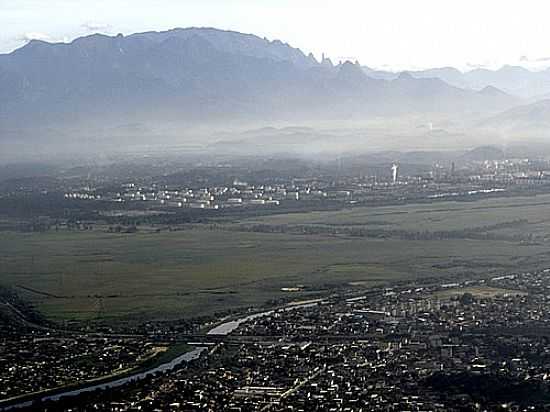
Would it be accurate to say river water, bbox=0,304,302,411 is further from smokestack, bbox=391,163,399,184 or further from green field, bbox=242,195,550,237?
smokestack, bbox=391,163,399,184

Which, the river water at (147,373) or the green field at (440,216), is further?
the green field at (440,216)

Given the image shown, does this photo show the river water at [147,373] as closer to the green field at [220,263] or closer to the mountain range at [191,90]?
the green field at [220,263]

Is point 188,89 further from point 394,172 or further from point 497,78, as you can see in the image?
point 394,172

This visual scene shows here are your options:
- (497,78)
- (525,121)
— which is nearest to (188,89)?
(525,121)

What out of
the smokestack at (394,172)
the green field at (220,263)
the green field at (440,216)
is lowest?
the green field at (220,263)

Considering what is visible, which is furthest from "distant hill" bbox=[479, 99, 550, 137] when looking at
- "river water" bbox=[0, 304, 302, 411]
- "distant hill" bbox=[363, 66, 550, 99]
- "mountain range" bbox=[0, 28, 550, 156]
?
"river water" bbox=[0, 304, 302, 411]

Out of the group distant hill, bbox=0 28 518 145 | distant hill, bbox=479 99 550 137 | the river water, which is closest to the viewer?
the river water

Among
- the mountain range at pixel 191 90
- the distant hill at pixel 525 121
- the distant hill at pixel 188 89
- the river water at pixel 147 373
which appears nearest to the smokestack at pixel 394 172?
the distant hill at pixel 525 121
